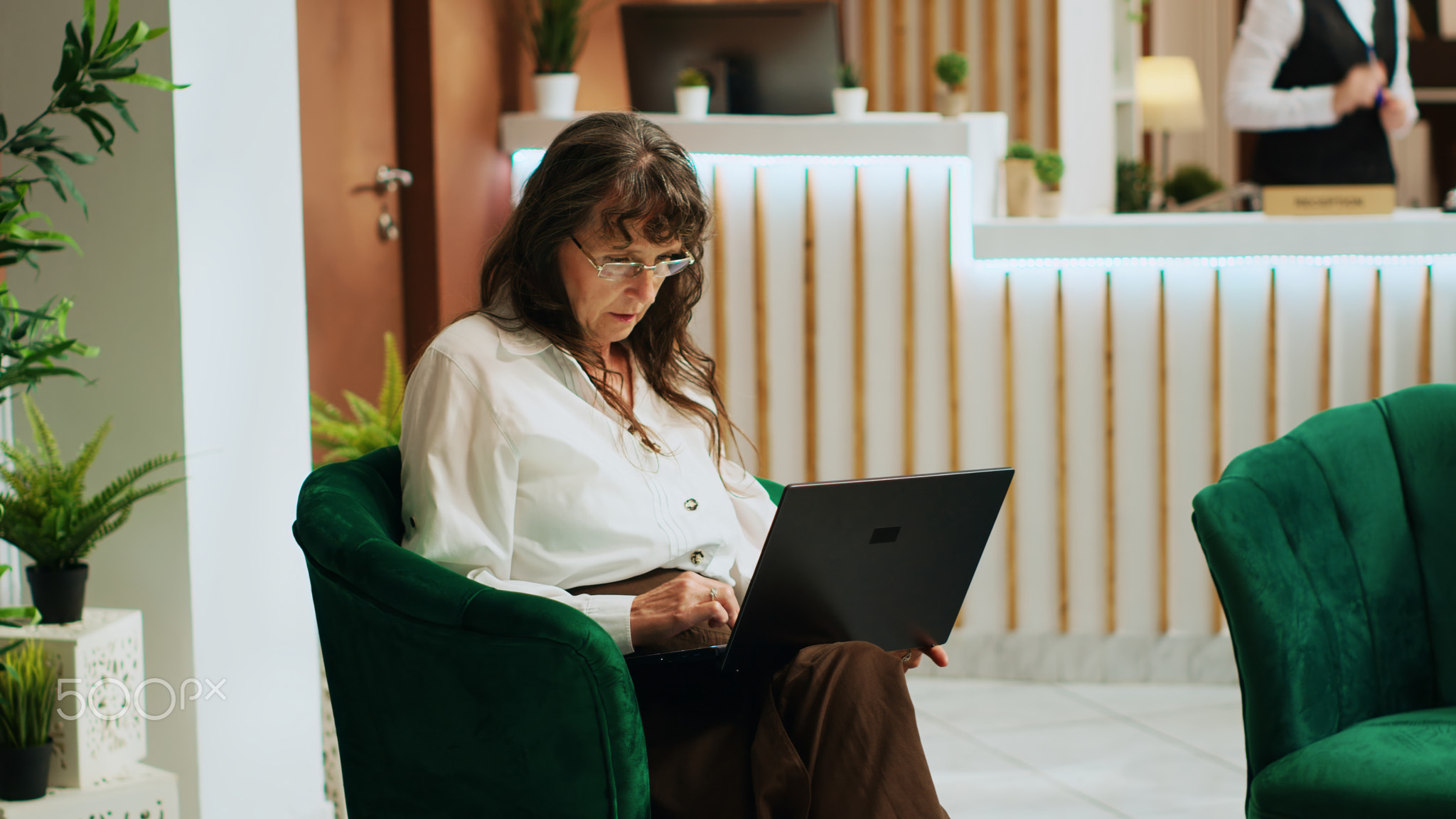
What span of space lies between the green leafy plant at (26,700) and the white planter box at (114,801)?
8 centimetres

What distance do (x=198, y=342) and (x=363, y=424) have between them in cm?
51

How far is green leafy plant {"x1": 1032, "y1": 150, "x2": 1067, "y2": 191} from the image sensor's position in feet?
11.6

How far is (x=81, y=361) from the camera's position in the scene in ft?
7.29

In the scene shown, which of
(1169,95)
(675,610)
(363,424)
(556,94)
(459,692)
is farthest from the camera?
(1169,95)

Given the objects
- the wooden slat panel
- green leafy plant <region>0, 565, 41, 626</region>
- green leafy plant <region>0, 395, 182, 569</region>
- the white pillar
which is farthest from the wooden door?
the wooden slat panel

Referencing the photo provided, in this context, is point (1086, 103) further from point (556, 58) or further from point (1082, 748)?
point (1082, 748)

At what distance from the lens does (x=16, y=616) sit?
1788 millimetres

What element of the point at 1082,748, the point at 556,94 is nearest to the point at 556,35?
the point at 556,94

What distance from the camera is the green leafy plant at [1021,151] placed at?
3.58m

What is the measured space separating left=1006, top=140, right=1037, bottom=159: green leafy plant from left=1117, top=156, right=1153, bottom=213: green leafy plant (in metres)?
1.48

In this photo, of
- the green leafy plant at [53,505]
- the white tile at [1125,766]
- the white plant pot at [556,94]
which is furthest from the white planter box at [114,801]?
the white plant pot at [556,94]

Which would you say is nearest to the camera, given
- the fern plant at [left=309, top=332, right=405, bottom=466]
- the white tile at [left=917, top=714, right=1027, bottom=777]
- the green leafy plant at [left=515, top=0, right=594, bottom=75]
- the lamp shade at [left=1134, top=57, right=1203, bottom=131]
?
the fern plant at [left=309, top=332, right=405, bottom=466]

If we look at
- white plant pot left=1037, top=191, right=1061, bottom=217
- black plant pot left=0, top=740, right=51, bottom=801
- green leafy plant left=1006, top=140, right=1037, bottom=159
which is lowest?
black plant pot left=0, top=740, right=51, bottom=801

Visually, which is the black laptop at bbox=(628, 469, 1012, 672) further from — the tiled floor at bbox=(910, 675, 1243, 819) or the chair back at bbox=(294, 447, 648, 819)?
the tiled floor at bbox=(910, 675, 1243, 819)
